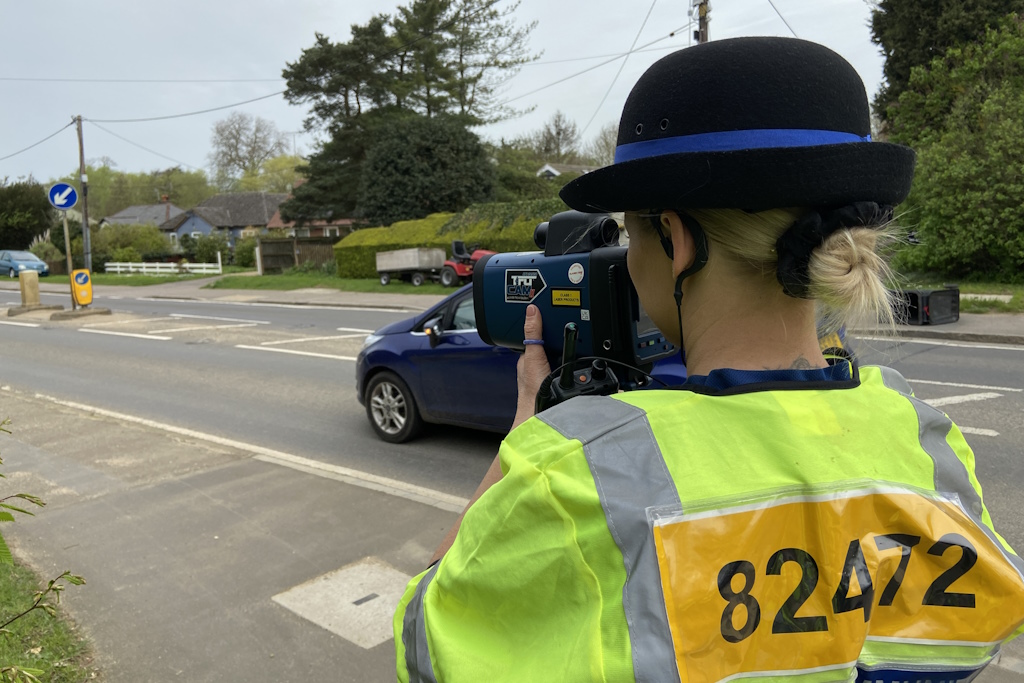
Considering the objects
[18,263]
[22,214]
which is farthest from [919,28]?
[22,214]

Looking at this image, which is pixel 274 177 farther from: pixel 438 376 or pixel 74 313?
pixel 438 376

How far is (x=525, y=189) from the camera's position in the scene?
112ft

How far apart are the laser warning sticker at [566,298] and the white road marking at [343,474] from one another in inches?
137

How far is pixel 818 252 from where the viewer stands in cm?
100

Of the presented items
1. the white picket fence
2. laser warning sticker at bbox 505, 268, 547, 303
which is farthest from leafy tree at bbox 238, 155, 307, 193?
laser warning sticker at bbox 505, 268, 547, 303

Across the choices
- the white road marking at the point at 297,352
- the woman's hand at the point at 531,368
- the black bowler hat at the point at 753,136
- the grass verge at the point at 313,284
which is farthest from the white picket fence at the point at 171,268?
the black bowler hat at the point at 753,136

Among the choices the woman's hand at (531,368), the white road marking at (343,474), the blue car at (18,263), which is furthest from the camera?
the blue car at (18,263)

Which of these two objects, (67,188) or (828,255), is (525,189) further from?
(828,255)

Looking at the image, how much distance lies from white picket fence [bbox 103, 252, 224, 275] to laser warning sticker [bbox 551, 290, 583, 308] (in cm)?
3802

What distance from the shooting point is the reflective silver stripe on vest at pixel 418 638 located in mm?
998

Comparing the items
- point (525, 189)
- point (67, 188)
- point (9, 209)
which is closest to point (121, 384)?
point (67, 188)

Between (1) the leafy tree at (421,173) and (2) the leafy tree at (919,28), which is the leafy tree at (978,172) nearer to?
(2) the leafy tree at (919,28)

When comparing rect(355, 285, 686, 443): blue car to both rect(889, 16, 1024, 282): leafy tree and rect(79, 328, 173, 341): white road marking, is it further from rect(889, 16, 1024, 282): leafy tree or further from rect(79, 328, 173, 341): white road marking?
rect(889, 16, 1024, 282): leafy tree

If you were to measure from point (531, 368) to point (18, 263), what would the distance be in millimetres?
46236
